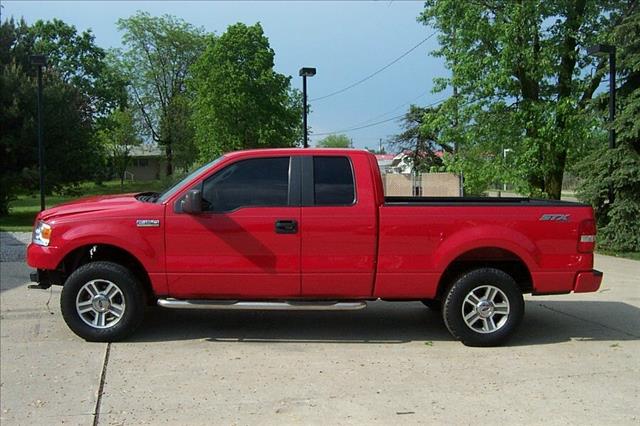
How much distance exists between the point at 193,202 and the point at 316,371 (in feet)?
6.27

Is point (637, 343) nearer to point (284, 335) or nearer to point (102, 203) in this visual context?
point (284, 335)

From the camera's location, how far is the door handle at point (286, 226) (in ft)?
19.5

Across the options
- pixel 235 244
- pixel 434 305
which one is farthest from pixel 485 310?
pixel 235 244

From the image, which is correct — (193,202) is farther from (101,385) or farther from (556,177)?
(556,177)

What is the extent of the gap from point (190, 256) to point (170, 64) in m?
53.8

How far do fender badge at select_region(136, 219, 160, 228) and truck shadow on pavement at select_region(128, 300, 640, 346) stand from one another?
1175 millimetres

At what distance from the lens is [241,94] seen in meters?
33.1

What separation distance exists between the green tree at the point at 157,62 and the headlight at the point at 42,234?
4988cm

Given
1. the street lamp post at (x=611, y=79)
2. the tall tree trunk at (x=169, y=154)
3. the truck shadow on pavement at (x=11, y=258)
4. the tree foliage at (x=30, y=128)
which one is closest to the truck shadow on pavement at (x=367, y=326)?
the truck shadow on pavement at (x=11, y=258)

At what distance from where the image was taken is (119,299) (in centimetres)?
610

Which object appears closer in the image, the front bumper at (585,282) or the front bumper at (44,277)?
the front bumper at (585,282)

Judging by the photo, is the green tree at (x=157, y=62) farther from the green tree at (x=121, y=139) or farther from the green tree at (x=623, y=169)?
the green tree at (x=623, y=169)

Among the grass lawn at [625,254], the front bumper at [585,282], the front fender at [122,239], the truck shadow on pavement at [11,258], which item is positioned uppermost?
the front fender at [122,239]

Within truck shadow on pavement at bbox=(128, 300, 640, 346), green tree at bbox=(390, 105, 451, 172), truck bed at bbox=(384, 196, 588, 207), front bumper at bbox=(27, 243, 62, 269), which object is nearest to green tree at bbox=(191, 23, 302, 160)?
green tree at bbox=(390, 105, 451, 172)
